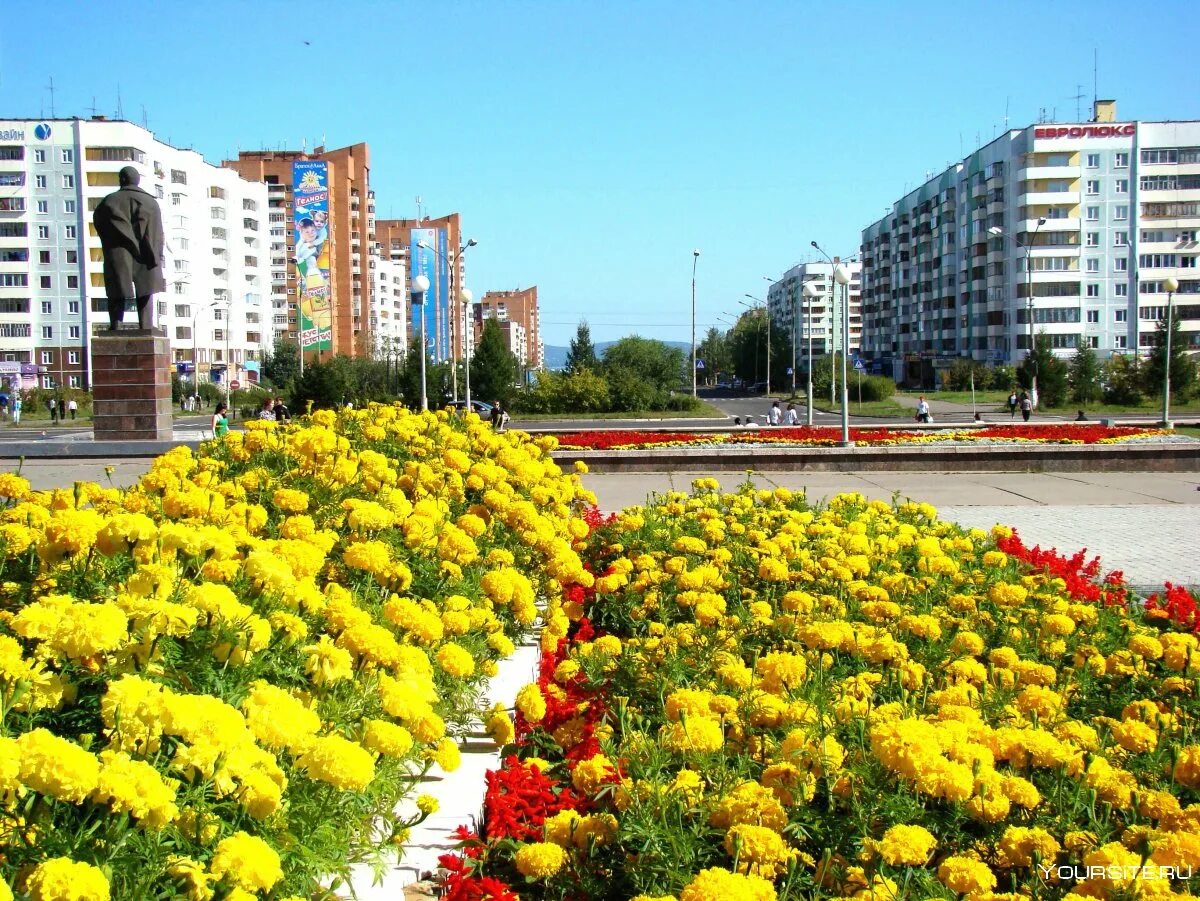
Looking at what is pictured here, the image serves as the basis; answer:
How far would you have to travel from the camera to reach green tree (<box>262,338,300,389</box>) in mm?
82062

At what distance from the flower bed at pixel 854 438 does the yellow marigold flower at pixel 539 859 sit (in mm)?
15307

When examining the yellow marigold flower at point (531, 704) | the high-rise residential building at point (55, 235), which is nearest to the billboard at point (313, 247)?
the high-rise residential building at point (55, 235)

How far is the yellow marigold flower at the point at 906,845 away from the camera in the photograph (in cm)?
225

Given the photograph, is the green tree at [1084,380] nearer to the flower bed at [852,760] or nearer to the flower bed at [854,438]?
the flower bed at [854,438]

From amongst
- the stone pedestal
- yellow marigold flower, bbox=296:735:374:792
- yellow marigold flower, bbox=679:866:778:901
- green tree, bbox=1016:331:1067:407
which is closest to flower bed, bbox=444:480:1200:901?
yellow marigold flower, bbox=679:866:778:901

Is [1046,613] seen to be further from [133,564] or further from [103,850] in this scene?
[103,850]


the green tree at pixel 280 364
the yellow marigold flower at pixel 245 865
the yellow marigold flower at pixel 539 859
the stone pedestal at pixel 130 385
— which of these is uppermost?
the green tree at pixel 280 364

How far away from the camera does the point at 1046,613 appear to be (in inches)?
188

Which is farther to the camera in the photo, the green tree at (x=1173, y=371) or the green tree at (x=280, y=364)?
the green tree at (x=280, y=364)

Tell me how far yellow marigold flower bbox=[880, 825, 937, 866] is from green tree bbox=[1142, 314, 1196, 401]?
157ft

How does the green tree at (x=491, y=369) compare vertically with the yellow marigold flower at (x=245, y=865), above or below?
above

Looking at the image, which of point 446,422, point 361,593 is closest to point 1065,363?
point 446,422

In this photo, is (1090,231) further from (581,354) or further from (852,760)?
(852,760)

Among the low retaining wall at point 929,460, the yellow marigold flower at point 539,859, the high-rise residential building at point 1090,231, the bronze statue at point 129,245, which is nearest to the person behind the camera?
the yellow marigold flower at point 539,859
